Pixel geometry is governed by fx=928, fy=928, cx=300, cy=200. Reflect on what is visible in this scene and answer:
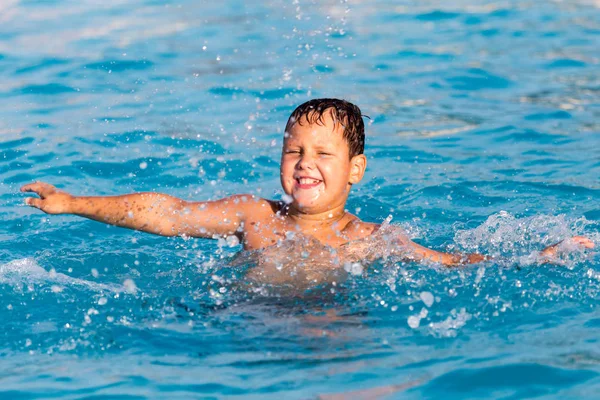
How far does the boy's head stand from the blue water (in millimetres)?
521

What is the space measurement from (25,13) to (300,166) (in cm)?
877

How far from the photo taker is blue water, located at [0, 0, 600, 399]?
4.14 m

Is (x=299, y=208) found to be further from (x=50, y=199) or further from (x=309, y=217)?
(x=50, y=199)

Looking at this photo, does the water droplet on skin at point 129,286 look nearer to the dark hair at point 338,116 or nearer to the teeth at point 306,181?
the teeth at point 306,181

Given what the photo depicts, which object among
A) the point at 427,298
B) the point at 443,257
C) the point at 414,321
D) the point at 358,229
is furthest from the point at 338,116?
the point at 414,321

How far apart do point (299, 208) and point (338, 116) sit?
1.78 ft

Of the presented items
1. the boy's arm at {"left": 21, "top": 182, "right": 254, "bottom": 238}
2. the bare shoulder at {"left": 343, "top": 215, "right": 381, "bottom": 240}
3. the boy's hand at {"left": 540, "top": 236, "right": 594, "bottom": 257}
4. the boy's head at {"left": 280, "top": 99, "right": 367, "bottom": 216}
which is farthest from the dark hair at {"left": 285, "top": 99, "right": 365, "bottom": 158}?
the boy's hand at {"left": 540, "top": 236, "right": 594, "bottom": 257}

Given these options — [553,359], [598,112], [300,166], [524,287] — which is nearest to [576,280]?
[524,287]

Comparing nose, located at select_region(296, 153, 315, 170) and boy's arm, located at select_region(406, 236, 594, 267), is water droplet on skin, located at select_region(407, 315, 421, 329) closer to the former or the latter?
boy's arm, located at select_region(406, 236, 594, 267)

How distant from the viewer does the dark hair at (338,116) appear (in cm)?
489

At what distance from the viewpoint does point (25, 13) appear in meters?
12.4

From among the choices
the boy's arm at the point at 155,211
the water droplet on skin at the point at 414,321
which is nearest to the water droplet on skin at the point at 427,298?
the water droplet on skin at the point at 414,321

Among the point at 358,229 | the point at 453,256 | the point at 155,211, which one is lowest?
the point at 453,256

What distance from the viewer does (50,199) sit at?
15.5 ft
